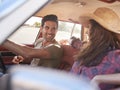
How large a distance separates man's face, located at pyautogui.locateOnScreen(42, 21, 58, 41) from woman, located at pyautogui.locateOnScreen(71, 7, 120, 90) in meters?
0.10

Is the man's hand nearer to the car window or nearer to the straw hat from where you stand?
the car window

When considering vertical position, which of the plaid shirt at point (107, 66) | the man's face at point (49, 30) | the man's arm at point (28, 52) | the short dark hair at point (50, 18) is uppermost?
the short dark hair at point (50, 18)

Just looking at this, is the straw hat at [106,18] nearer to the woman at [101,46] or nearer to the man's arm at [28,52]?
the woman at [101,46]

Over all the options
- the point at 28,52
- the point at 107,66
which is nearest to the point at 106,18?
the point at 107,66

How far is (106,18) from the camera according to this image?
38.7 inches

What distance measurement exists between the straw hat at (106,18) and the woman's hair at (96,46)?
2cm

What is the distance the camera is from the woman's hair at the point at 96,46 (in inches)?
39.5

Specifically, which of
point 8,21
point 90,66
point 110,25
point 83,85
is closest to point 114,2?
point 110,25

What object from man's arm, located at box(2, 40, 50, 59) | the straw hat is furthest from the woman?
man's arm, located at box(2, 40, 50, 59)

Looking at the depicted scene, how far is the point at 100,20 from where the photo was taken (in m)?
0.99

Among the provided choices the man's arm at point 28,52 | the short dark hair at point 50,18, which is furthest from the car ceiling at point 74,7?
the man's arm at point 28,52

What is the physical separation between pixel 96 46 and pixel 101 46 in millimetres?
23

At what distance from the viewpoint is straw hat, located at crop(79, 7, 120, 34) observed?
937 mm

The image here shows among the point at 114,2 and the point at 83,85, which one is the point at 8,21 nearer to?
the point at 83,85
